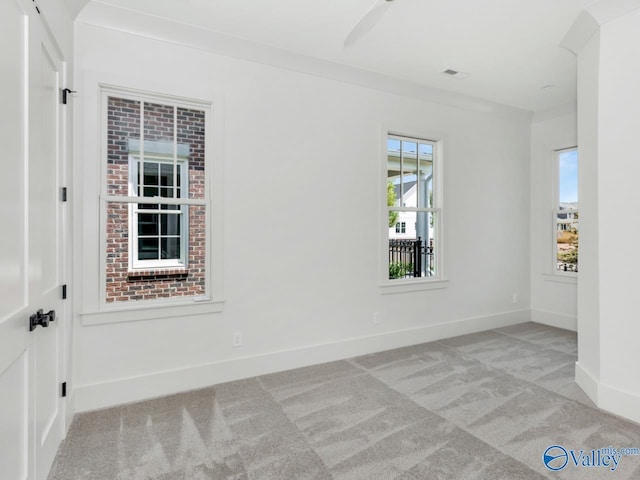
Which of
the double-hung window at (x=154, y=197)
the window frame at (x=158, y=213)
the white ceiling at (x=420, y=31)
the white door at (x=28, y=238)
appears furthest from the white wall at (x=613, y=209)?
the white door at (x=28, y=238)

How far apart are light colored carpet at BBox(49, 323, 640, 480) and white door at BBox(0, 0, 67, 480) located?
0.46 meters

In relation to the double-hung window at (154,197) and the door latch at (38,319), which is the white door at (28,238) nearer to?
the door latch at (38,319)

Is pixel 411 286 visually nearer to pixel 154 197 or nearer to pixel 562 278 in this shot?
pixel 562 278

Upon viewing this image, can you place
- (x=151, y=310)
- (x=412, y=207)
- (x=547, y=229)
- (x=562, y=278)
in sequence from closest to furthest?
(x=151, y=310)
(x=412, y=207)
(x=562, y=278)
(x=547, y=229)

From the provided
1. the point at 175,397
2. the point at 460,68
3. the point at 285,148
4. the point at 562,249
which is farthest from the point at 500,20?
the point at 175,397

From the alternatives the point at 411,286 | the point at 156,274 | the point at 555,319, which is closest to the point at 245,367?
the point at 156,274

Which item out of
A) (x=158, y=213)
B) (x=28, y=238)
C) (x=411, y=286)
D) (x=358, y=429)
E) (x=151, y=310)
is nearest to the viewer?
(x=28, y=238)

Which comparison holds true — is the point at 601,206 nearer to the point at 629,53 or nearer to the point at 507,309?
the point at 629,53

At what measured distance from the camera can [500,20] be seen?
2.95 meters

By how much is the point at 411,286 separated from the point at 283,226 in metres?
1.73

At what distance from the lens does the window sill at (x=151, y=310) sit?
8.97ft

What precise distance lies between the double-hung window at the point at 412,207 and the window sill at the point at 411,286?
0.39 ft

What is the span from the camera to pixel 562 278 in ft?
16.2

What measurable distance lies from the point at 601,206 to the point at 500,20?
166cm
